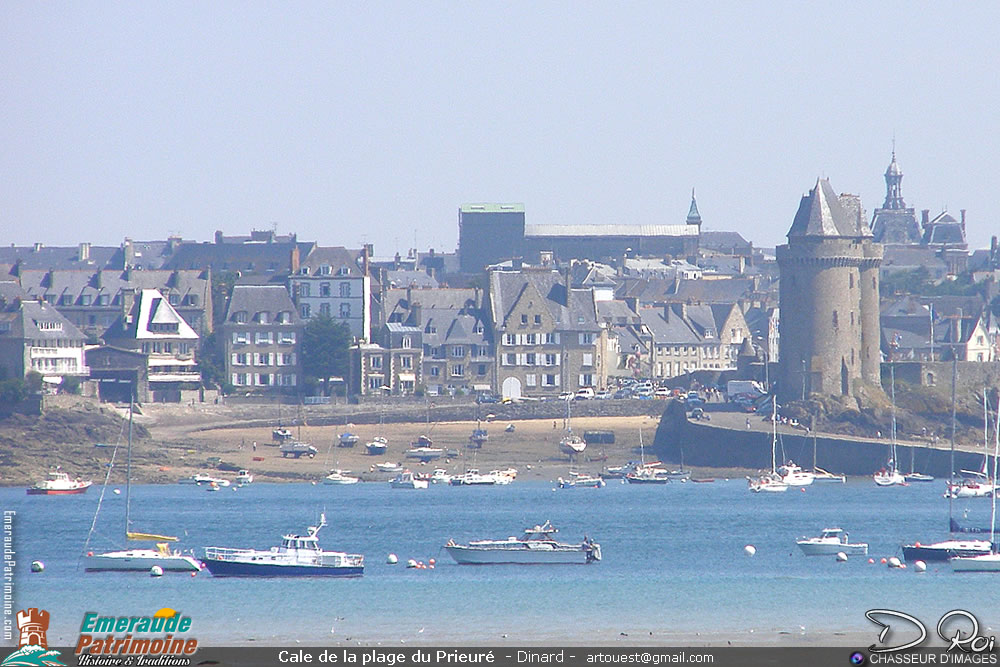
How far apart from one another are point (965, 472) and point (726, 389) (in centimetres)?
2043

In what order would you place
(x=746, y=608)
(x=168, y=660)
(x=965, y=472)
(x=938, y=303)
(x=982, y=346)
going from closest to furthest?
1. (x=168, y=660)
2. (x=746, y=608)
3. (x=965, y=472)
4. (x=982, y=346)
5. (x=938, y=303)

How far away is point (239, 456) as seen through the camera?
77000 mm

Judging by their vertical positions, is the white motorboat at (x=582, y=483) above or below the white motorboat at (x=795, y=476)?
below

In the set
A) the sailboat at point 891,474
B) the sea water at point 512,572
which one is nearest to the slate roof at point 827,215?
the sailboat at point 891,474

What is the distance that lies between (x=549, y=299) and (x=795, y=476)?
2342cm

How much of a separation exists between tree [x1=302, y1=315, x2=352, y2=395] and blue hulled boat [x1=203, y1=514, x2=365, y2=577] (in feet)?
149

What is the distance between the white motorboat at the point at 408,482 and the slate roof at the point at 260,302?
772 inches

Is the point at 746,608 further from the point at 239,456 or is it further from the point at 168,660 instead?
the point at 239,456

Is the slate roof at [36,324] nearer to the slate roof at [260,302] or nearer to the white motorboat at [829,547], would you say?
the slate roof at [260,302]

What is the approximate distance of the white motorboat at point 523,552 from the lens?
1839 inches

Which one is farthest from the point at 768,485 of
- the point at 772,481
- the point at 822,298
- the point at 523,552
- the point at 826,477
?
the point at 523,552

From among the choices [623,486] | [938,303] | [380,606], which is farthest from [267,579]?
[938,303]

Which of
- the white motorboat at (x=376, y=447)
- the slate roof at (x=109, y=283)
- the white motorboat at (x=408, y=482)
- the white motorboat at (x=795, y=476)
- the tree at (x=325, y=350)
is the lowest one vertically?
the white motorboat at (x=408, y=482)
